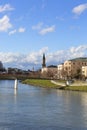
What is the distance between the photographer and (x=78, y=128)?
882 inches

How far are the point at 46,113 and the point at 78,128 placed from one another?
21.5 ft

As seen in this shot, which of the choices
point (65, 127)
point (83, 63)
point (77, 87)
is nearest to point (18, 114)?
point (65, 127)

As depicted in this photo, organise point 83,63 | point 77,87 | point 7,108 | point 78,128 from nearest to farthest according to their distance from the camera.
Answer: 1. point 78,128
2. point 7,108
3. point 77,87
4. point 83,63

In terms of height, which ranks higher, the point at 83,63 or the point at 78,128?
the point at 83,63

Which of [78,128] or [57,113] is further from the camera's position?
[57,113]

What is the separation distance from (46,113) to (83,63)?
118117 mm

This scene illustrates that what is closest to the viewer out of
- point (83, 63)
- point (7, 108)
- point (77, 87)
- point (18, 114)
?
point (18, 114)

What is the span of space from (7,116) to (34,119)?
214 cm

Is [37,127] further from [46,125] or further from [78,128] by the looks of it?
[78,128]

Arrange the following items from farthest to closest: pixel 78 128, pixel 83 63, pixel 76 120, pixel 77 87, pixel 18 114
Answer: pixel 83 63, pixel 77 87, pixel 18 114, pixel 76 120, pixel 78 128

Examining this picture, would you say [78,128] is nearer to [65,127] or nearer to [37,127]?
[65,127]

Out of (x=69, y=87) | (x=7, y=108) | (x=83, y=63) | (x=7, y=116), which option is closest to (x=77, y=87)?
(x=69, y=87)

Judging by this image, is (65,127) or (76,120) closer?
(65,127)

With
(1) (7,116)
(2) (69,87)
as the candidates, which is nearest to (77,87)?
(2) (69,87)
